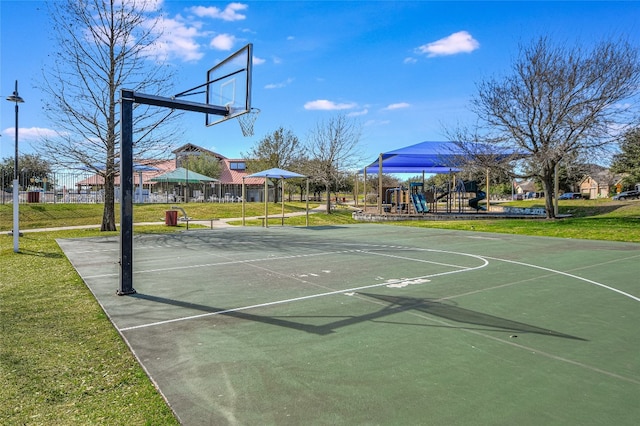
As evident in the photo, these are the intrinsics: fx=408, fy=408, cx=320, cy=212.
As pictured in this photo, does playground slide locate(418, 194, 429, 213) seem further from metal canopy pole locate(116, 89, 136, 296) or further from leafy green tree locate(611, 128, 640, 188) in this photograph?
metal canopy pole locate(116, 89, 136, 296)

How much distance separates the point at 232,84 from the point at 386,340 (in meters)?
7.83

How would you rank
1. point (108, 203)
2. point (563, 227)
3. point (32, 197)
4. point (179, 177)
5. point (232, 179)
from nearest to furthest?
point (563, 227) → point (108, 203) → point (32, 197) → point (179, 177) → point (232, 179)

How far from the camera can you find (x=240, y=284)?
6.67 m

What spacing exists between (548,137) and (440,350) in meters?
17.8

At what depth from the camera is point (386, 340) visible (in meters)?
4.02

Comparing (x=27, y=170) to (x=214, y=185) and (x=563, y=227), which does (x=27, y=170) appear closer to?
(x=214, y=185)

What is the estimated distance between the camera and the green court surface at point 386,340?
107 inches

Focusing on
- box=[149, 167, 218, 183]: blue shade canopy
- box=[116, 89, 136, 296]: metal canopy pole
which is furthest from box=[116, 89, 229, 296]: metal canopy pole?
box=[149, 167, 218, 183]: blue shade canopy

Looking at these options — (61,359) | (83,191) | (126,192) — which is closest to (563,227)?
(126,192)

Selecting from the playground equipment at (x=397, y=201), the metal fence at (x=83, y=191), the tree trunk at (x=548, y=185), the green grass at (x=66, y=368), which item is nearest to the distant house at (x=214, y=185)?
the metal fence at (x=83, y=191)

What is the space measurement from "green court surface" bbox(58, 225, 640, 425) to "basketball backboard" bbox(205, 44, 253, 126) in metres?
3.63

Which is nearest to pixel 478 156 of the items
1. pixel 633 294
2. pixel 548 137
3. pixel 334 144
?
pixel 548 137

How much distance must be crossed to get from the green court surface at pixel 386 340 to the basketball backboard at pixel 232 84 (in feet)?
11.9

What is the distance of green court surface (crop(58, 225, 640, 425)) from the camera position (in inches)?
107
